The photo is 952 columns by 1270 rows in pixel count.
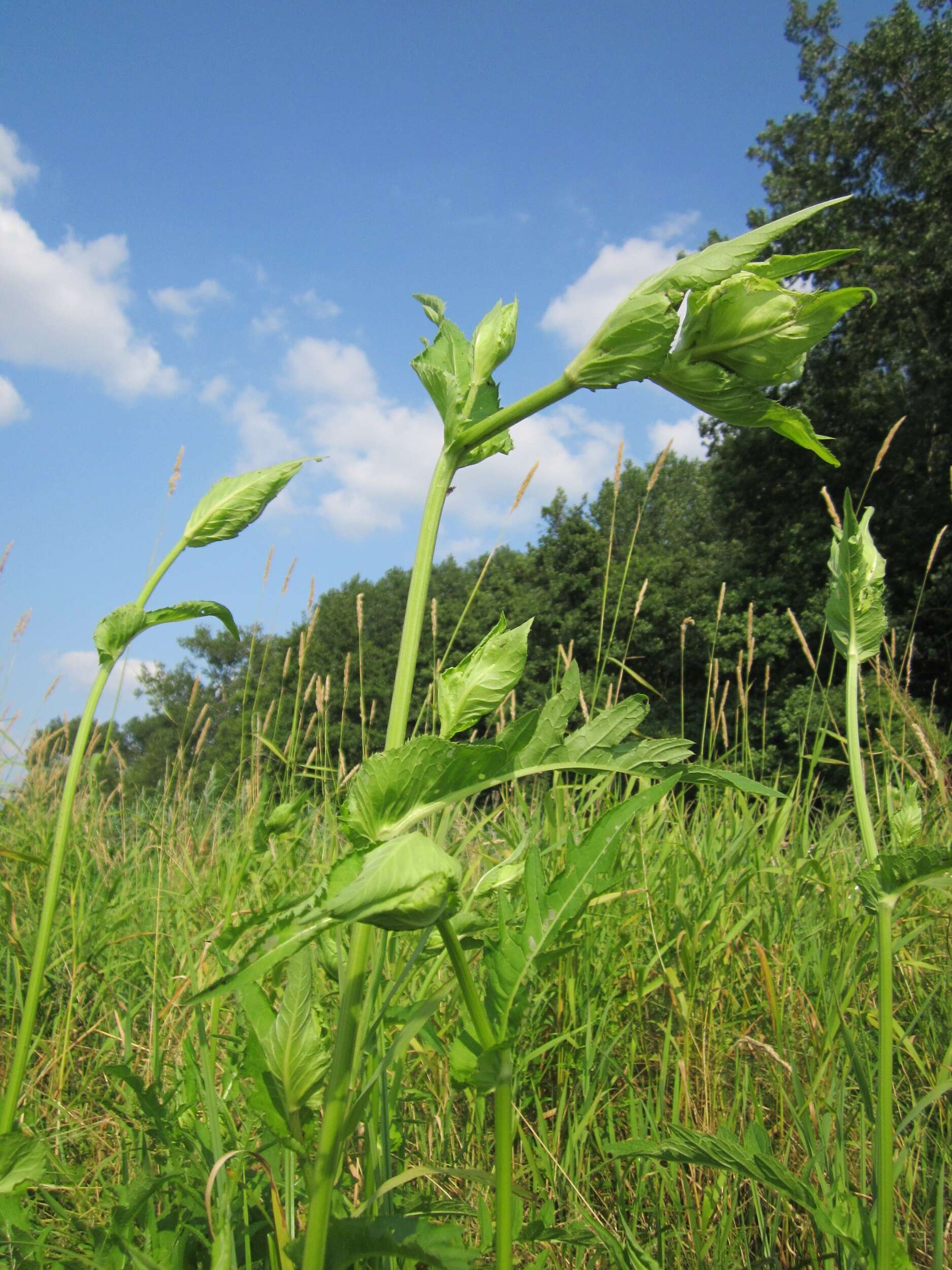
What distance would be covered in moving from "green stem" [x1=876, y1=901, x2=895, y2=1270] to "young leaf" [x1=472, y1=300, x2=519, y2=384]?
877 millimetres

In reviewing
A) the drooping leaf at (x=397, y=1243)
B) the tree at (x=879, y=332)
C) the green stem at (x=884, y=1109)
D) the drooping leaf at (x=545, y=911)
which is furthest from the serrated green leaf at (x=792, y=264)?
the tree at (x=879, y=332)

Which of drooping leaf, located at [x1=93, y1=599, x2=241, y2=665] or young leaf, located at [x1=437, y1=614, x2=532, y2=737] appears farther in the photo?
drooping leaf, located at [x1=93, y1=599, x2=241, y2=665]

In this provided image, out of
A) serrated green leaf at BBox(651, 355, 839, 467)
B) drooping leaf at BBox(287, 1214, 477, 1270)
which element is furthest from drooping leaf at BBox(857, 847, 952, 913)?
drooping leaf at BBox(287, 1214, 477, 1270)

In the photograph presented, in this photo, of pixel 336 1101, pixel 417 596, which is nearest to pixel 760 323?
pixel 417 596

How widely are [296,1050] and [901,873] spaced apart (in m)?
0.79

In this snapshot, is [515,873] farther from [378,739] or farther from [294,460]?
[378,739]

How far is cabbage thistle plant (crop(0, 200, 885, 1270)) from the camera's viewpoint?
697 mm

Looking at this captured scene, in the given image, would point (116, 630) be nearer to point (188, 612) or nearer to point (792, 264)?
point (188, 612)

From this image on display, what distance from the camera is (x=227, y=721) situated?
838 inches

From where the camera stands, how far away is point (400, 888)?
548 mm

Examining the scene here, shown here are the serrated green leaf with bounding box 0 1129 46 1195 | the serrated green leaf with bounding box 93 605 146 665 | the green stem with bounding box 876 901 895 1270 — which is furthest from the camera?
the serrated green leaf with bounding box 93 605 146 665

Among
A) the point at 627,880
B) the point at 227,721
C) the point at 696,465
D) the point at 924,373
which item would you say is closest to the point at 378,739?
the point at 227,721

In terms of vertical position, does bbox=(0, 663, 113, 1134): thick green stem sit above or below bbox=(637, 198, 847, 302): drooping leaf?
below

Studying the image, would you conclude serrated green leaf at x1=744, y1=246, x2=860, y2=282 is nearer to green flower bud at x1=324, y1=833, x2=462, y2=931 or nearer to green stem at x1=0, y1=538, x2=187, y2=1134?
green flower bud at x1=324, y1=833, x2=462, y2=931
